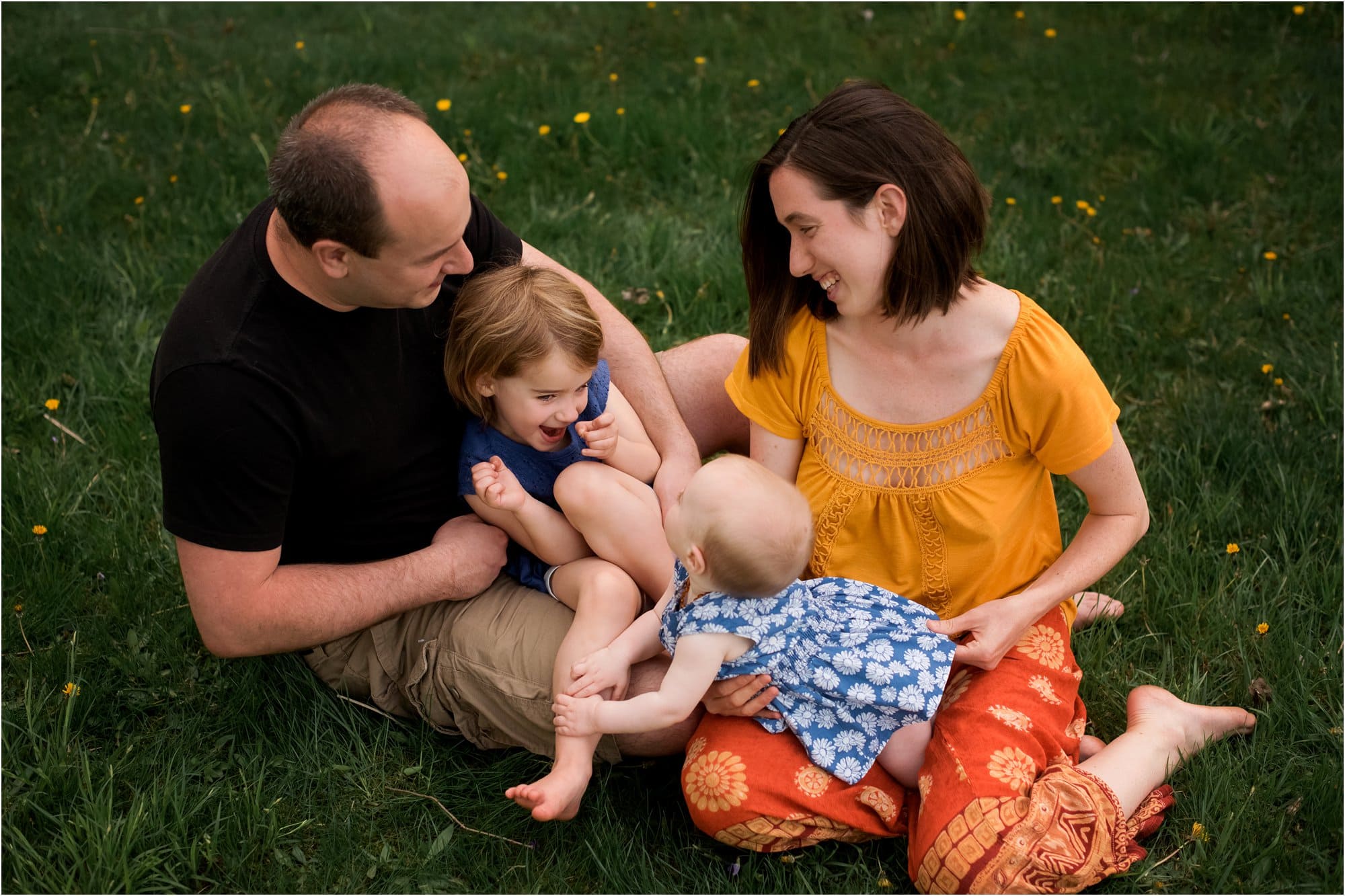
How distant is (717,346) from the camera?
3174 millimetres

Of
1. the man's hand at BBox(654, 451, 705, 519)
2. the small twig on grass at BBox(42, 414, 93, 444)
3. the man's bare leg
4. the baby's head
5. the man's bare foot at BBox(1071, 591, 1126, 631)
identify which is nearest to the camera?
the baby's head

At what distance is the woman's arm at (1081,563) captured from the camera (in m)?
2.41

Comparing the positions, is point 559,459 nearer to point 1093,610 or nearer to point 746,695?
point 746,695

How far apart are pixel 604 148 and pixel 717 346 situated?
2028 millimetres

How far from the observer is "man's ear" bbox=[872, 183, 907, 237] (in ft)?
7.25

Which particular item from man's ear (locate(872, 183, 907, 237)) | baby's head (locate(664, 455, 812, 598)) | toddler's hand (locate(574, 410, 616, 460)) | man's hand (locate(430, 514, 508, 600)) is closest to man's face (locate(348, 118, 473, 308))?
toddler's hand (locate(574, 410, 616, 460))

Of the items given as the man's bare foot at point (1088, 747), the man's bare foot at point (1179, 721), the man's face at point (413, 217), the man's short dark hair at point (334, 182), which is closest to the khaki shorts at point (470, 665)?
the man's face at point (413, 217)

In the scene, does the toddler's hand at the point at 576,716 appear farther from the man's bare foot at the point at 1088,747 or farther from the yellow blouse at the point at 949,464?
the man's bare foot at the point at 1088,747

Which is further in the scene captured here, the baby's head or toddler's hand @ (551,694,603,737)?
toddler's hand @ (551,694,603,737)

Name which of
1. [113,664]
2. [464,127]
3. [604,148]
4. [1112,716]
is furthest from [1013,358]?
[464,127]

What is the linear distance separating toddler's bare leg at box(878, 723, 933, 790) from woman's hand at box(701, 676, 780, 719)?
27 cm

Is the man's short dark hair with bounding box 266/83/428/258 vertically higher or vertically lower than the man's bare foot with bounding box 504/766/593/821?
higher

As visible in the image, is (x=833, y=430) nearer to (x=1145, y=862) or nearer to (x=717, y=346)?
(x=717, y=346)

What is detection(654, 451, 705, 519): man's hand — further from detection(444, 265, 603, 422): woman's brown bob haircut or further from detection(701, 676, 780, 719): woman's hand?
detection(701, 676, 780, 719): woman's hand
